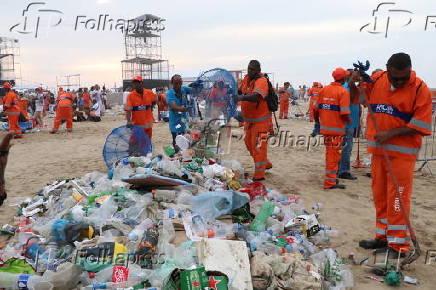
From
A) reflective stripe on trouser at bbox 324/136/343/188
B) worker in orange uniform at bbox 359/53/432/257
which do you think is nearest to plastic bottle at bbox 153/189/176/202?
worker in orange uniform at bbox 359/53/432/257

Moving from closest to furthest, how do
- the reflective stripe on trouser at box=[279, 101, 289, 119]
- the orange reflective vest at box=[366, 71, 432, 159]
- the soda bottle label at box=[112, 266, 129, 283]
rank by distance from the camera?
1. the soda bottle label at box=[112, 266, 129, 283]
2. the orange reflective vest at box=[366, 71, 432, 159]
3. the reflective stripe on trouser at box=[279, 101, 289, 119]

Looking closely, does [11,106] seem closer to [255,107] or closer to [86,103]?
[86,103]

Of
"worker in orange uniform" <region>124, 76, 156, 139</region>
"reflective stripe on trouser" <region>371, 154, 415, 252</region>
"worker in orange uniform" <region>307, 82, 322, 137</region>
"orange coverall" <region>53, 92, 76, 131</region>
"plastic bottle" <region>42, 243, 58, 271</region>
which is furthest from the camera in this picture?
"orange coverall" <region>53, 92, 76, 131</region>

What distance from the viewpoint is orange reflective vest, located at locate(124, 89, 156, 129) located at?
6.42 meters

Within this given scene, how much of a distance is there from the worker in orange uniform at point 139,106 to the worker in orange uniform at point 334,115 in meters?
2.97

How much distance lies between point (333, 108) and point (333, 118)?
0.49 feet

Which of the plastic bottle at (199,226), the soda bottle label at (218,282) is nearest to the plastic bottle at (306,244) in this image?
the plastic bottle at (199,226)

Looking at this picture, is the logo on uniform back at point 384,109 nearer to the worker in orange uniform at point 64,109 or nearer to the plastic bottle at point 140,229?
the plastic bottle at point 140,229

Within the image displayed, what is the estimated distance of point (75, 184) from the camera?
16.3 ft

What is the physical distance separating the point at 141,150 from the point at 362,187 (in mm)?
3586

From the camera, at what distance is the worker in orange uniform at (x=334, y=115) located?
5359 mm

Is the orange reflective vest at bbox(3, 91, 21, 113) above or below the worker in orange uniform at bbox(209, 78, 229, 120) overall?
below

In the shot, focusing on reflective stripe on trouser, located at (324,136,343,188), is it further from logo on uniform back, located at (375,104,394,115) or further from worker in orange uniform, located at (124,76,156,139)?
worker in orange uniform, located at (124,76,156,139)

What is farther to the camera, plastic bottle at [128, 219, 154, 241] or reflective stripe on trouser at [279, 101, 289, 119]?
reflective stripe on trouser at [279, 101, 289, 119]
